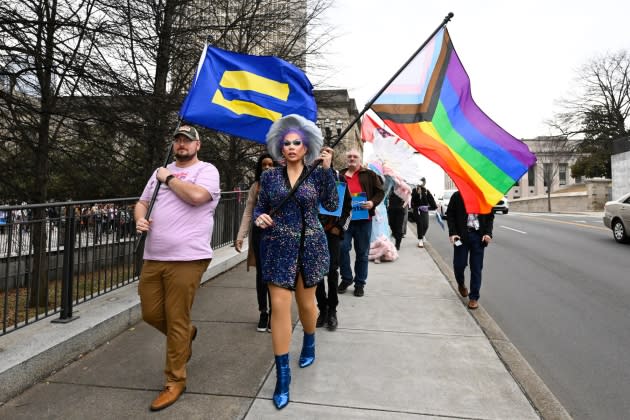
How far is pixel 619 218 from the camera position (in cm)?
1261

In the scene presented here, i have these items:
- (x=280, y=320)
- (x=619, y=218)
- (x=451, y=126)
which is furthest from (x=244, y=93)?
(x=619, y=218)

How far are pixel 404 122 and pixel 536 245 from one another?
981 centimetres

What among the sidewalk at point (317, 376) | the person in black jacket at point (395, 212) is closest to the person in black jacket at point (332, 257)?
the sidewalk at point (317, 376)

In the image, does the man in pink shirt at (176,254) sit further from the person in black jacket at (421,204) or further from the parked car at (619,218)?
the parked car at (619,218)

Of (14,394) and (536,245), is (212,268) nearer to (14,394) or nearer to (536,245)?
(14,394)

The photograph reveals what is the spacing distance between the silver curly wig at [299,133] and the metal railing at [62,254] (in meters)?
2.05

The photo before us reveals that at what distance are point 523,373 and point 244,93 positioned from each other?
3.39 m

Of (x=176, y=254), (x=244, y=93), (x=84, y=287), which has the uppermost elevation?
(x=244, y=93)

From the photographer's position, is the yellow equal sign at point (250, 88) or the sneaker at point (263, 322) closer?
the yellow equal sign at point (250, 88)

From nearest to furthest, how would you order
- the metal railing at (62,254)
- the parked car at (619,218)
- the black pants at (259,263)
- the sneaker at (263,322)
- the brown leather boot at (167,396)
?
the brown leather boot at (167,396), the metal railing at (62,254), the black pants at (259,263), the sneaker at (263,322), the parked car at (619,218)

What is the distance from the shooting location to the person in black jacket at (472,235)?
539cm

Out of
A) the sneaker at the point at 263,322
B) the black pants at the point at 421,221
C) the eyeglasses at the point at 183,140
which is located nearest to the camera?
the eyeglasses at the point at 183,140

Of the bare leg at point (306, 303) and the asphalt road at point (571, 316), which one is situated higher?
the bare leg at point (306, 303)

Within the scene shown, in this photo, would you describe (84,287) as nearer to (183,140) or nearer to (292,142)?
(183,140)
